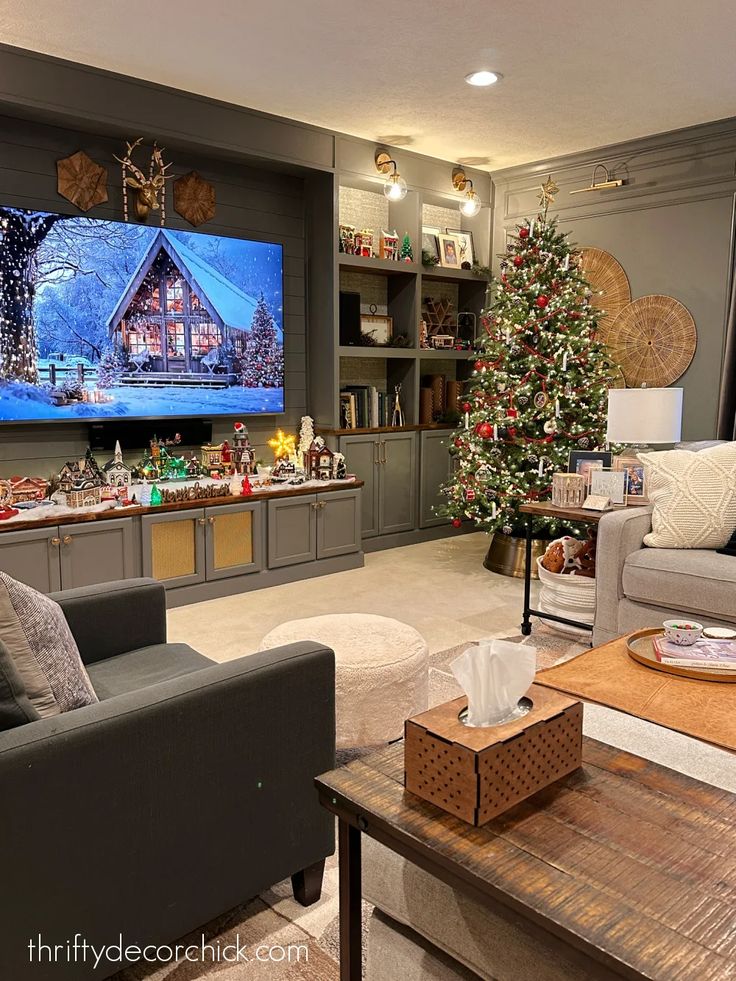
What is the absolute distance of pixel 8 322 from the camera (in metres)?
4.27

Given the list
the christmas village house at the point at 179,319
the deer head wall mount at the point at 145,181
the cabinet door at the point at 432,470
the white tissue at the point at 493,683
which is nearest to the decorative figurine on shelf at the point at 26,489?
the christmas village house at the point at 179,319

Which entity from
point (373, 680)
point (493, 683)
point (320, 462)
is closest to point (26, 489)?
point (320, 462)

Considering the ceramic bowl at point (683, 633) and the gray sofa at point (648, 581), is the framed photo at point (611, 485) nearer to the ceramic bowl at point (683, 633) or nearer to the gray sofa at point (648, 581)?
the gray sofa at point (648, 581)

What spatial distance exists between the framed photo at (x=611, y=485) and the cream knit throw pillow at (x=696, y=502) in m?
0.28

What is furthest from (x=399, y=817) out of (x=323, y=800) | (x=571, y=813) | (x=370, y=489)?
(x=370, y=489)

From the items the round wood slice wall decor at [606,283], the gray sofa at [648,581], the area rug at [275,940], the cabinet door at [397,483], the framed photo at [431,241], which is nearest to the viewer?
the area rug at [275,940]

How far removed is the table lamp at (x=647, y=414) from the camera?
3.88 metres

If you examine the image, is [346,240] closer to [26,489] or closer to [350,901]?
[26,489]

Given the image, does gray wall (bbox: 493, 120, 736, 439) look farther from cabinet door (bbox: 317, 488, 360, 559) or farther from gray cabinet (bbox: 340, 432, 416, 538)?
cabinet door (bbox: 317, 488, 360, 559)

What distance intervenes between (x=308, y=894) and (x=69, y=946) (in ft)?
2.14

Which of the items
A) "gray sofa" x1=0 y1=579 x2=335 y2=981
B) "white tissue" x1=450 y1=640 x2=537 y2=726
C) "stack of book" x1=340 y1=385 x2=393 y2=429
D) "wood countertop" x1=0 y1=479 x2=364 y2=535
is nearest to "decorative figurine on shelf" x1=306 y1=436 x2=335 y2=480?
"wood countertop" x1=0 y1=479 x2=364 y2=535

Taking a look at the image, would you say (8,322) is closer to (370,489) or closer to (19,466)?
(19,466)

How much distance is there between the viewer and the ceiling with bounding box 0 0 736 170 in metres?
3.47

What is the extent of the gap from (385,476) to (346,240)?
1.69m
